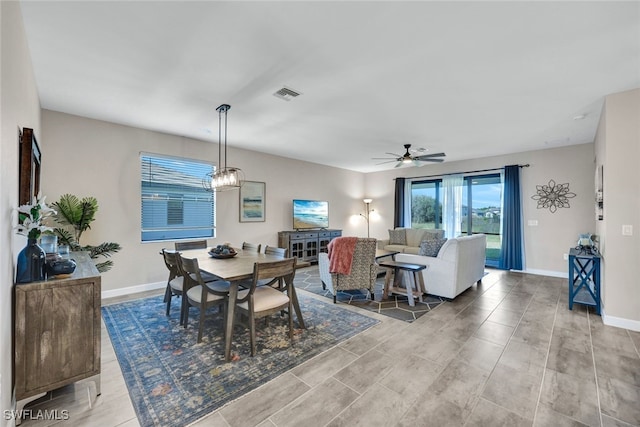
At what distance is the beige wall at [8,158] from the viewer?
1396 millimetres

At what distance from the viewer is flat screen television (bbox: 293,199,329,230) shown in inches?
264

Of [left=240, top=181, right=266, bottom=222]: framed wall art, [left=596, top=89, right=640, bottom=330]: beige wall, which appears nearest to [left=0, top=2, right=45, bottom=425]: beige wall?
[left=240, top=181, right=266, bottom=222]: framed wall art

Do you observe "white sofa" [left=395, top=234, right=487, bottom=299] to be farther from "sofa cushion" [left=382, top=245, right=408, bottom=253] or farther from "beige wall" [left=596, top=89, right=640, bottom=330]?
"sofa cushion" [left=382, top=245, right=408, bottom=253]

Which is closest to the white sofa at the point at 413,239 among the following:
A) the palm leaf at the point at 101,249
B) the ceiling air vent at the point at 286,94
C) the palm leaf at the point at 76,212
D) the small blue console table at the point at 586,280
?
the small blue console table at the point at 586,280

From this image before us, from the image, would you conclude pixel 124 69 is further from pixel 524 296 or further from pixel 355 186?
pixel 355 186

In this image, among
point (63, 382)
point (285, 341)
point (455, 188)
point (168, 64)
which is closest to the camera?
point (63, 382)

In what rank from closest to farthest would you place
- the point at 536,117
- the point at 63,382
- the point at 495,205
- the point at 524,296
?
the point at 63,382
the point at 536,117
the point at 524,296
the point at 495,205

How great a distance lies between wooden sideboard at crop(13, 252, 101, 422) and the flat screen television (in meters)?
4.87

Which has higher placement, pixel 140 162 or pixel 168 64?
pixel 168 64

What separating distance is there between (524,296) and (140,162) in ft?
21.6

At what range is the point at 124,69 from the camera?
2619 mm

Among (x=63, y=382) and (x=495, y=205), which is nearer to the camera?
(x=63, y=382)

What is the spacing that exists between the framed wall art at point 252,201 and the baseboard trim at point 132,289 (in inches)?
75.2

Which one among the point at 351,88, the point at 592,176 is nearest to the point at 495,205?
the point at 592,176
